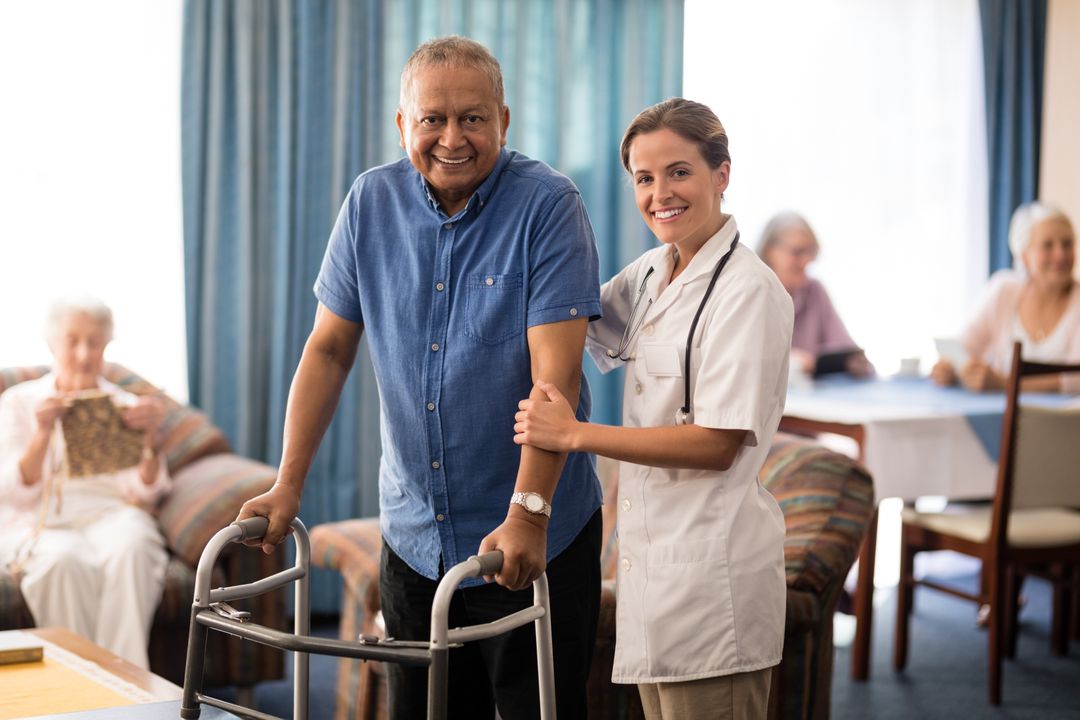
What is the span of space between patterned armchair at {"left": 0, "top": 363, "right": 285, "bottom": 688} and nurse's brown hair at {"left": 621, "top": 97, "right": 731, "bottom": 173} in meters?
1.86

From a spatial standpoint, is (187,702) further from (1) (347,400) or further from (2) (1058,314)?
(2) (1058,314)

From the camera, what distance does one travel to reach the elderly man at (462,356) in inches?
61.4

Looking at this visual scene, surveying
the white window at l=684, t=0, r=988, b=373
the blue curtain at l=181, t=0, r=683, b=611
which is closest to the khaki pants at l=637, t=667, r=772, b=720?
the blue curtain at l=181, t=0, r=683, b=611

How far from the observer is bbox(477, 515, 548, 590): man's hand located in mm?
1374

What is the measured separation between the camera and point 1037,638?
393 cm

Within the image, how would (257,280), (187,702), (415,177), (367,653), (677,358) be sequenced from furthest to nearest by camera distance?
(257,280), (415,177), (677,358), (187,702), (367,653)

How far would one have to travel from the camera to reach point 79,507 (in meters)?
3.19

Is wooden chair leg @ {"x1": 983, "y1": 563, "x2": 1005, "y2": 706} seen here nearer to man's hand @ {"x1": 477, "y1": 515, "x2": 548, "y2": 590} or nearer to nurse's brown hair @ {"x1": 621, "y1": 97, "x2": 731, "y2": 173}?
nurse's brown hair @ {"x1": 621, "y1": 97, "x2": 731, "y2": 173}

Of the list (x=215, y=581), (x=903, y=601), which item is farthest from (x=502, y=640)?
(x=903, y=601)

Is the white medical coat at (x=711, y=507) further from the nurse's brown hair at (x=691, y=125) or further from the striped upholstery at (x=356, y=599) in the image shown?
the striped upholstery at (x=356, y=599)

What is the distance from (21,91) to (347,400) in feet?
4.58

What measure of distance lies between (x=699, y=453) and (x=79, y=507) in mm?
2217

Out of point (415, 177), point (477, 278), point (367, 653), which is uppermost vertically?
point (415, 177)

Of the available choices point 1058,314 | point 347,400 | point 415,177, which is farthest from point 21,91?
point 1058,314
